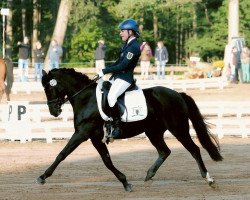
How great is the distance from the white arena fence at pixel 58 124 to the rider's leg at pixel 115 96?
8.94 m

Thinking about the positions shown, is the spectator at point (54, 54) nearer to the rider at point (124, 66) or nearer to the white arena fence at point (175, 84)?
the white arena fence at point (175, 84)

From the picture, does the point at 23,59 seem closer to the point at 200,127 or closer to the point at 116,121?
the point at 200,127

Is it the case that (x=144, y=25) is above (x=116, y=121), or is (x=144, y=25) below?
above

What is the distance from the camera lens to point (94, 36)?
64125mm

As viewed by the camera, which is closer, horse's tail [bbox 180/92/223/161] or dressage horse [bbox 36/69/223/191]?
dressage horse [bbox 36/69/223/191]

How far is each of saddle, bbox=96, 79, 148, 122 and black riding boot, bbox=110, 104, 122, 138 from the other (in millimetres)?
71

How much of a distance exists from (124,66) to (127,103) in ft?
2.15

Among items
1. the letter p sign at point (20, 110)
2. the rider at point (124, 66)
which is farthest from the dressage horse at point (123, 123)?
the letter p sign at point (20, 110)

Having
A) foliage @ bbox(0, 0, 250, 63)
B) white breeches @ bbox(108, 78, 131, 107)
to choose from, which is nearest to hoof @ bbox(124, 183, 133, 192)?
white breeches @ bbox(108, 78, 131, 107)

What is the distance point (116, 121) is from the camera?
47.1 ft

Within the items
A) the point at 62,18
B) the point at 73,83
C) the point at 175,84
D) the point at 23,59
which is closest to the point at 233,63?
the point at 175,84

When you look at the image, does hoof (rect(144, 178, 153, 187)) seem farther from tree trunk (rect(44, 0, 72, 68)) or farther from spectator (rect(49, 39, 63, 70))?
tree trunk (rect(44, 0, 72, 68))

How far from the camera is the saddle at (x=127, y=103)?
14320 millimetres

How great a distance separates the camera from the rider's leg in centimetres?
1431
